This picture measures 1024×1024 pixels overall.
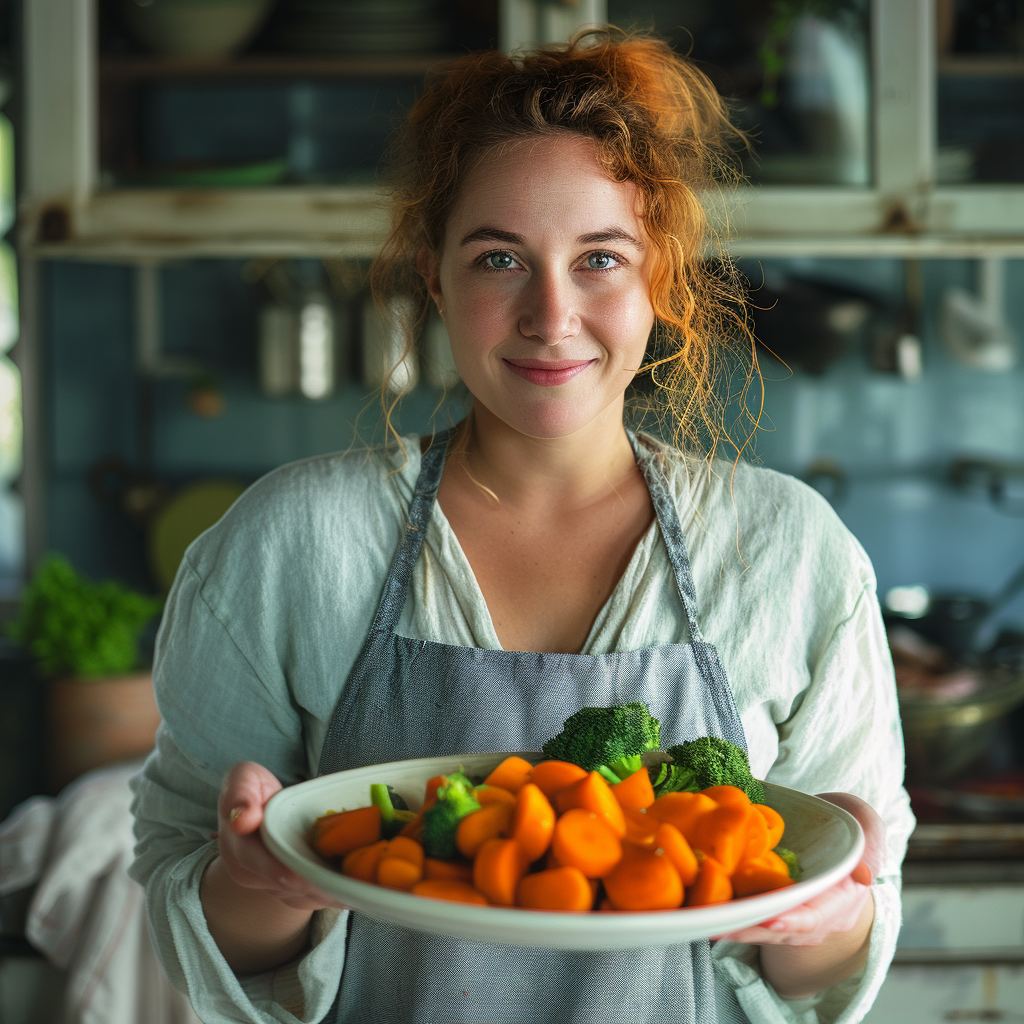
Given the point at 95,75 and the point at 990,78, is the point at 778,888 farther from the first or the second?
the point at 95,75

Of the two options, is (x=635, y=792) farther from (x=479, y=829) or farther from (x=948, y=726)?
(x=948, y=726)

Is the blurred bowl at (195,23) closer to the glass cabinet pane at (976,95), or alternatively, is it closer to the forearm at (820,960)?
the glass cabinet pane at (976,95)

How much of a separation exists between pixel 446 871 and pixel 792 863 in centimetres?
24

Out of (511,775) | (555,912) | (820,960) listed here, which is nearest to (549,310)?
(511,775)

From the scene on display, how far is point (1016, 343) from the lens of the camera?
223 centimetres

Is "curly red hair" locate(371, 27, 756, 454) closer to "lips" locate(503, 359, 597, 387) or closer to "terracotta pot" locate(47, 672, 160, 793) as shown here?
"lips" locate(503, 359, 597, 387)

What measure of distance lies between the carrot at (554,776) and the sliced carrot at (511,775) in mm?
12

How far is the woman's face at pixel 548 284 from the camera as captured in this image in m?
0.89

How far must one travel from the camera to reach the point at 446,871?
0.65 metres

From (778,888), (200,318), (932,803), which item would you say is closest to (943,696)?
(932,803)

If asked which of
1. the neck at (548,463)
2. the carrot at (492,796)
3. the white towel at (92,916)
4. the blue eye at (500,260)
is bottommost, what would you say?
the white towel at (92,916)

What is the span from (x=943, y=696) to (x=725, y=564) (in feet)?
3.20

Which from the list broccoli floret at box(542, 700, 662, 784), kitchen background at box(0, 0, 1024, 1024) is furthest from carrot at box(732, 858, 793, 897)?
kitchen background at box(0, 0, 1024, 1024)

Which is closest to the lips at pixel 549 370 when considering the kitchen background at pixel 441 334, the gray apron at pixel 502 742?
the gray apron at pixel 502 742
